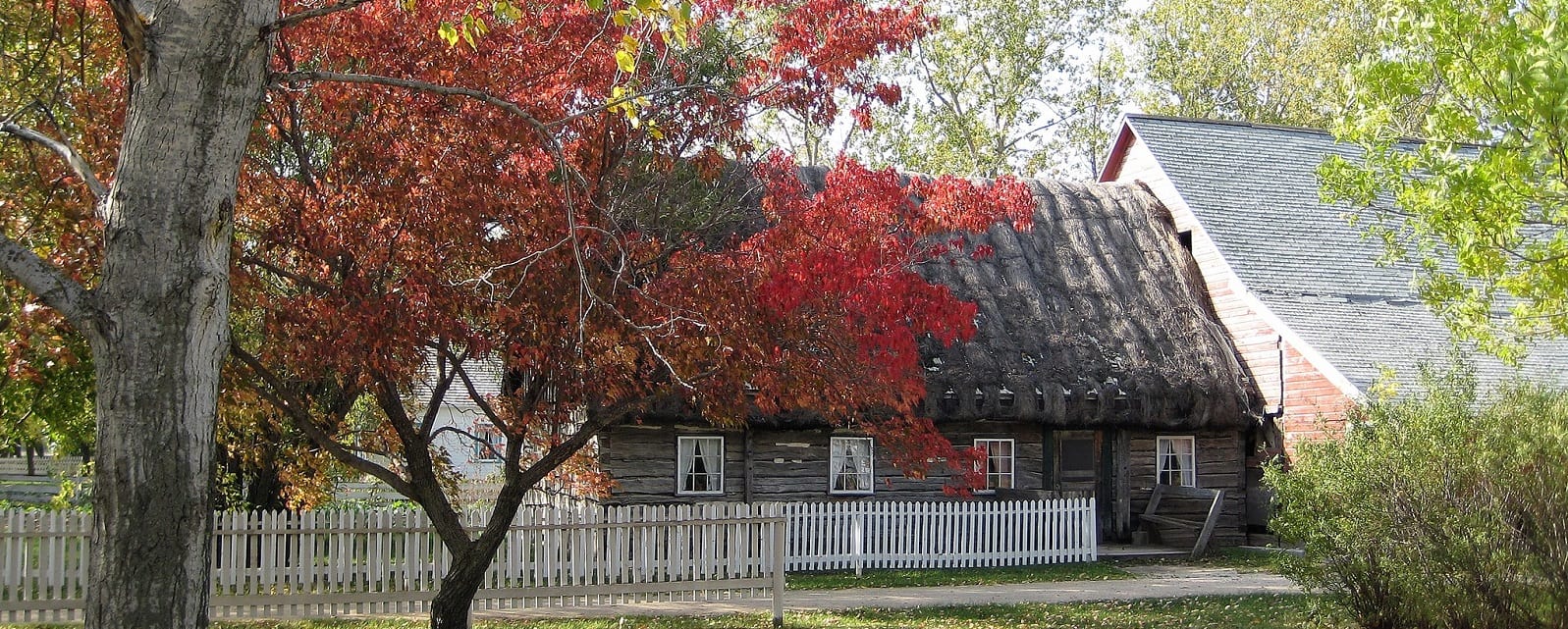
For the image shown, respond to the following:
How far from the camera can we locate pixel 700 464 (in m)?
19.8

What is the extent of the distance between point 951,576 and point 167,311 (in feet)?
43.6

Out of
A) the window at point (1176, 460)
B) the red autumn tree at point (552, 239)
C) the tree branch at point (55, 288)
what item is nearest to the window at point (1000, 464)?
the window at point (1176, 460)

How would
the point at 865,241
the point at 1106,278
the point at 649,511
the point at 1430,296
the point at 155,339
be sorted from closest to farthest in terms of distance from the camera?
the point at 155,339
the point at 865,241
the point at 649,511
the point at 1430,296
the point at 1106,278

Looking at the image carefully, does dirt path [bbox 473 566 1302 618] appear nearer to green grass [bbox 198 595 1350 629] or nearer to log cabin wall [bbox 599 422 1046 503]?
green grass [bbox 198 595 1350 629]

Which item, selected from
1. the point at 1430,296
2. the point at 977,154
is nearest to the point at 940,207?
the point at 1430,296

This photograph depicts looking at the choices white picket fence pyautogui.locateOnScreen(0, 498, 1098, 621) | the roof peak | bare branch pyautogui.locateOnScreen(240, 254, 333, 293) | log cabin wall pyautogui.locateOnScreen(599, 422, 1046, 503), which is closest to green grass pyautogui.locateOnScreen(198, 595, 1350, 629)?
white picket fence pyautogui.locateOnScreen(0, 498, 1098, 621)

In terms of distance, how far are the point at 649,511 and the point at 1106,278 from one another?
11.8 m

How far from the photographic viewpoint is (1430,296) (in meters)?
15.6

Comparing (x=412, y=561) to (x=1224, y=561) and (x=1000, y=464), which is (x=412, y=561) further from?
(x=1224, y=561)

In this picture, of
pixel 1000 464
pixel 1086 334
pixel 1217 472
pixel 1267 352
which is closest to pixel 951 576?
pixel 1000 464

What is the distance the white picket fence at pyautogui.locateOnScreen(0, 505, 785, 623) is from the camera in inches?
507

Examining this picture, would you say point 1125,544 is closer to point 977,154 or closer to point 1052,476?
point 1052,476

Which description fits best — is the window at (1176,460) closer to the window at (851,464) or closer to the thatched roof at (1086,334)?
the thatched roof at (1086,334)

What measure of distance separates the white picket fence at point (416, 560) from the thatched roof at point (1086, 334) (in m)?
5.85
